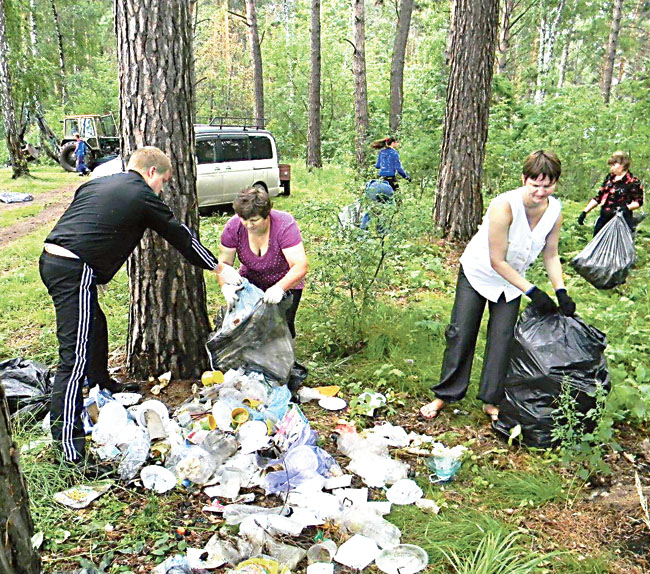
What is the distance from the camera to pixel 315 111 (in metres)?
16.5

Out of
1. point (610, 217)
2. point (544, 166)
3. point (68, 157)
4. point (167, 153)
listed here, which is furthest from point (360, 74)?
point (544, 166)

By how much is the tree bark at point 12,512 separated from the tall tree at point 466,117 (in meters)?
6.14

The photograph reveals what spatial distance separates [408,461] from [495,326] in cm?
98

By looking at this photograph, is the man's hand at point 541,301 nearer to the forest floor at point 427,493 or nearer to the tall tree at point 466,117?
the forest floor at point 427,493

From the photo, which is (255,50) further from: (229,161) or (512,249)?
(512,249)

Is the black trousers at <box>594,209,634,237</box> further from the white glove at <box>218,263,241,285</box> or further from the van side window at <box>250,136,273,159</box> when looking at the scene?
the van side window at <box>250,136,273,159</box>

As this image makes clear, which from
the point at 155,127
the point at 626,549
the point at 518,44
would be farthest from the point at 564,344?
the point at 518,44

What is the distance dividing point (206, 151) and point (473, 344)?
26.8 feet

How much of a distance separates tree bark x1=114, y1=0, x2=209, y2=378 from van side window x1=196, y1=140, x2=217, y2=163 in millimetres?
6791

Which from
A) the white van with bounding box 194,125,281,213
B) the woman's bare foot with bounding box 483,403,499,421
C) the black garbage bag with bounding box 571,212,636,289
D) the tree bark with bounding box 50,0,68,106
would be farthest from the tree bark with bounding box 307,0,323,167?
the tree bark with bounding box 50,0,68,106

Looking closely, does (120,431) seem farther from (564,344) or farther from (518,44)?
(518,44)

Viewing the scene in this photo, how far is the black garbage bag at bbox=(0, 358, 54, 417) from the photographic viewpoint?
3.46 meters

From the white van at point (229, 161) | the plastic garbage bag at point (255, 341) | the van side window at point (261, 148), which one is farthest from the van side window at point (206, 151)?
the plastic garbage bag at point (255, 341)

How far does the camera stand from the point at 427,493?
9.36 ft
